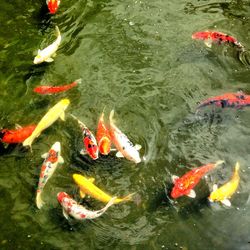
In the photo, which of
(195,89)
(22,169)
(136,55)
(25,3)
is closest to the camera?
(22,169)

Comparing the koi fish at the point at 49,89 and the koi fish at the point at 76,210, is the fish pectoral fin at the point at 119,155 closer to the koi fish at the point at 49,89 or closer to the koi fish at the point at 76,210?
the koi fish at the point at 76,210

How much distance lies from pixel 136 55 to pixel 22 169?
2.79 m

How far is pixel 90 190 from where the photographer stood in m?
5.34

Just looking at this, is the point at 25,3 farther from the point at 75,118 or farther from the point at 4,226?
the point at 4,226

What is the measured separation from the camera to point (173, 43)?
7.39m

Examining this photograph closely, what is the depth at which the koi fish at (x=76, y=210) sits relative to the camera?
17.1 ft

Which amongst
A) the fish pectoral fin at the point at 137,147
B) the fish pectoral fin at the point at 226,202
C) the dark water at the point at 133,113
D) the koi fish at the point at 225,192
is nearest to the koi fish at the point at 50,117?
the dark water at the point at 133,113

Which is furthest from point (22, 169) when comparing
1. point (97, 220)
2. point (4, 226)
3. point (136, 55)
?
point (136, 55)

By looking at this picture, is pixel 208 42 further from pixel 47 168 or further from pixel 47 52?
pixel 47 168

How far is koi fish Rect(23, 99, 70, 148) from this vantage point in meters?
5.90

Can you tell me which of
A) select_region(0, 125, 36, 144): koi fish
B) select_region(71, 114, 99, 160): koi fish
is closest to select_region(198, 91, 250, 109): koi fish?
select_region(71, 114, 99, 160): koi fish

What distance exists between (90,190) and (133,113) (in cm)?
166

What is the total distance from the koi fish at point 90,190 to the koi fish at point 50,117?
902mm

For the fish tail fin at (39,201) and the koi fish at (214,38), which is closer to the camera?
the fish tail fin at (39,201)
